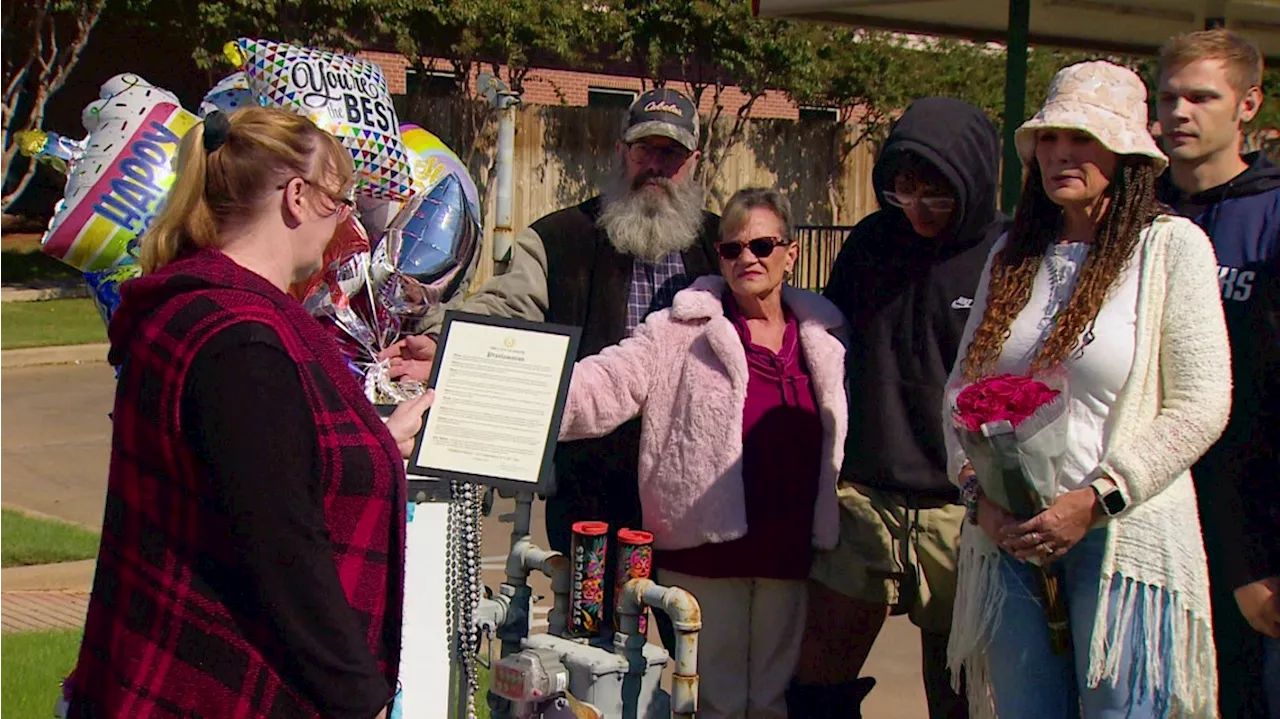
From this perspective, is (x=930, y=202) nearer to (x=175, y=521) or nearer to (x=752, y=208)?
(x=752, y=208)

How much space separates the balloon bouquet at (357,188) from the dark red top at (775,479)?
940mm

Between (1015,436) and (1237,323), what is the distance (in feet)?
2.56

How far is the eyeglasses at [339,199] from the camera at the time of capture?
250cm

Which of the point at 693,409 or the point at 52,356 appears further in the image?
the point at 52,356

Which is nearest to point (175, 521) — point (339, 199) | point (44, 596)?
point (339, 199)

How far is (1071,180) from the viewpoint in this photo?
333cm

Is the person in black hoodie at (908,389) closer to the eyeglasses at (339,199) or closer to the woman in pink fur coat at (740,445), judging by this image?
the woman in pink fur coat at (740,445)

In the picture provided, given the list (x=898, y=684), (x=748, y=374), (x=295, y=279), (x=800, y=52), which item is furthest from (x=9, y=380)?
(x=800, y=52)

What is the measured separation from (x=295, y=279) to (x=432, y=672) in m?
1.60

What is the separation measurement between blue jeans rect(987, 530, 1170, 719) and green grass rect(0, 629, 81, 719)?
3339 millimetres

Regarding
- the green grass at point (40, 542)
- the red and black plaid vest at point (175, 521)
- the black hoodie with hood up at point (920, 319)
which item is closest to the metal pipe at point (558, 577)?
the black hoodie with hood up at point (920, 319)

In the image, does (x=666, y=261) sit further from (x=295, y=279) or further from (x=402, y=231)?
(x=295, y=279)

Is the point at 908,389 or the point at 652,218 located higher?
the point at 652,218

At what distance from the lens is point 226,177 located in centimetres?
245
